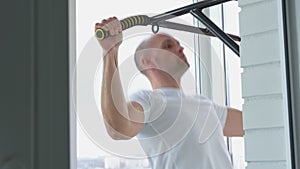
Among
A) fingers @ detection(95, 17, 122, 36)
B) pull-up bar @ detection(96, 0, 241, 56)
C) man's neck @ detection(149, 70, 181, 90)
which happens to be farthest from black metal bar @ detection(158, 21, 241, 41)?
fingers @ detection(95, 17, 122, 36)

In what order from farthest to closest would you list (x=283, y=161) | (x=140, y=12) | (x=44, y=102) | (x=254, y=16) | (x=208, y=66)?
(x=208, y=66)
(x=140, y=12)
(x=254, y=16)
(x=283, y=161)
(x=44, y=102)

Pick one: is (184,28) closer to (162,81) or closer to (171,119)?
(162,81)

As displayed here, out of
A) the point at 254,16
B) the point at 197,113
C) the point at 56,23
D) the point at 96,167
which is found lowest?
the point at 96,167

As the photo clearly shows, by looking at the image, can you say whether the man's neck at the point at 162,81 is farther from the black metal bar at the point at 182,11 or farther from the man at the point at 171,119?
the black metal bar at the point at 182,11

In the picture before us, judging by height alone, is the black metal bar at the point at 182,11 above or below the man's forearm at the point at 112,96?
above

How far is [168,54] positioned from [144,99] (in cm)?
25

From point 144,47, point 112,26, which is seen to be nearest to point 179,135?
point 144,47

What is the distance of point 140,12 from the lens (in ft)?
5.61

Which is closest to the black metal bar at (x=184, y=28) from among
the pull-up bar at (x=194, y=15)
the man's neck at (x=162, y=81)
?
the pull-up bar at (x=194, y=15)

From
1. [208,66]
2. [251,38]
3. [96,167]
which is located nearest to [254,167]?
[251,38]

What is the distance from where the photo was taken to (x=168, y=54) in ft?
5.63

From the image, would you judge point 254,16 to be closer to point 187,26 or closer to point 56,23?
point 187,26

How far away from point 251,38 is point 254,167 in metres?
0.38

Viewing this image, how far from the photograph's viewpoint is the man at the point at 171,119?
5.07 ft
